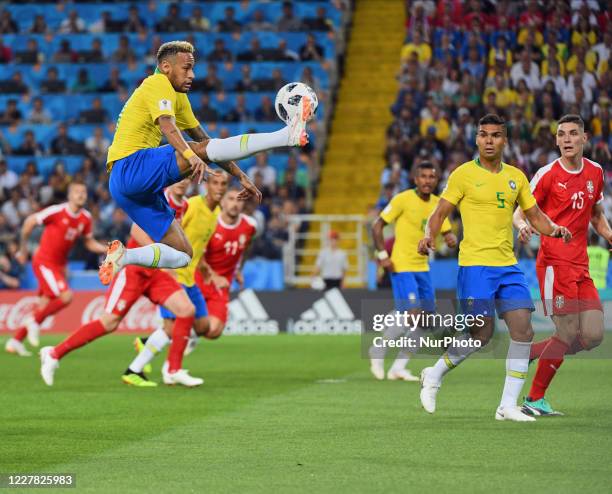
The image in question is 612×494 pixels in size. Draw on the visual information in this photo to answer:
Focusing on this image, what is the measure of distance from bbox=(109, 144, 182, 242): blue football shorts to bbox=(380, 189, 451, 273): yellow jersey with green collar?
460cm

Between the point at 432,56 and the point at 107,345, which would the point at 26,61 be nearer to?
the point at 432,56

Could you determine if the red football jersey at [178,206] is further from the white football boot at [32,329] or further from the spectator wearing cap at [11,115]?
the spectator wearing cap at [11,115]

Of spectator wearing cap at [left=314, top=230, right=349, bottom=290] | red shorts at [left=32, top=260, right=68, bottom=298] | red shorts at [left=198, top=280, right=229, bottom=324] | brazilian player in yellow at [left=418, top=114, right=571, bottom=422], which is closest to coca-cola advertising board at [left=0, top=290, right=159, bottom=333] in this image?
spectator wearing cap at [left=314, top=230, right=349, bottom=290]

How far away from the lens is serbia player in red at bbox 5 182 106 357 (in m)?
18.6

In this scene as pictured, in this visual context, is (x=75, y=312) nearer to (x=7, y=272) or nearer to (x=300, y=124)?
(x=7, y=272)

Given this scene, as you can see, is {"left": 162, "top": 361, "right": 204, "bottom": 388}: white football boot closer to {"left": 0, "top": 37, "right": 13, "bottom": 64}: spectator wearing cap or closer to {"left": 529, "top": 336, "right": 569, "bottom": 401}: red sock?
{"left": 529, "top": 336, "right": 569, "bottom": 401}: red sock

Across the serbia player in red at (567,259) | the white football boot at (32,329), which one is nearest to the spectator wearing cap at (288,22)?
the white football boot at (32,329)

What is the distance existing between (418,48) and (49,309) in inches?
483

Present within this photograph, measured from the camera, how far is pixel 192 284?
13.8 m

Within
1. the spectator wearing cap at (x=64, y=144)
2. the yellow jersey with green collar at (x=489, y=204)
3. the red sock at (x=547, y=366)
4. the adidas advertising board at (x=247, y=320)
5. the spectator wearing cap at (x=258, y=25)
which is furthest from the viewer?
the spectator wearing cap at (x=258, y=25)

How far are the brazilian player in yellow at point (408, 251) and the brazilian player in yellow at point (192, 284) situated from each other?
1856 mm

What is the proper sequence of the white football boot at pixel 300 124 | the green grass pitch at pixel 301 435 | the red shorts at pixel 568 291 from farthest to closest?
the red shorts at pixel 568 291
the white football boot at pixel 300 124
the green grass pitch at pixel 301 435

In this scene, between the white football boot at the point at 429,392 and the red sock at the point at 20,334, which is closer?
the white football boot at the point at 429,392

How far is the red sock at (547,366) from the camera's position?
33.6ft
